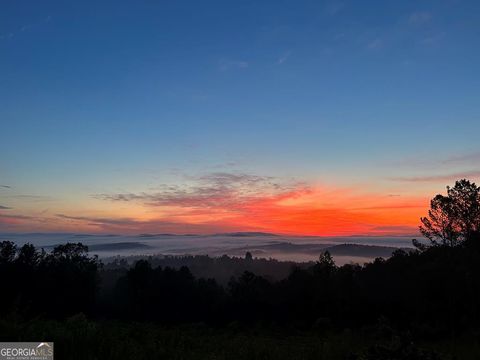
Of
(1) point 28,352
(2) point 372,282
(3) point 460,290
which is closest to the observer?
(1) point 28,352

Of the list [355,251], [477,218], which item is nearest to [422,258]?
[477,218]

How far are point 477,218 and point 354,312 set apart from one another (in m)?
14.4

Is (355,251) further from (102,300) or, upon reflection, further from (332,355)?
(332,355)

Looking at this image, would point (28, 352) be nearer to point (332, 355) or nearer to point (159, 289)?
point (332, 355)

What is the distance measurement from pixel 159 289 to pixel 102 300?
14.0 meters

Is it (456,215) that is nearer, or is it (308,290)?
(456,215)

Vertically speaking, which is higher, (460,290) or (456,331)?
(460,290)

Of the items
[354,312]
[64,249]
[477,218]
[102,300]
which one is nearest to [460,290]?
[477,218]

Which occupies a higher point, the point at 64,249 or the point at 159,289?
the point at 64,249

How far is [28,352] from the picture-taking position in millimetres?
7133

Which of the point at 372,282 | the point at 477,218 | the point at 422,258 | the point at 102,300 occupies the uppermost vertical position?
the point at 477,218

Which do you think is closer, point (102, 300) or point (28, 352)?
point (28, 352)

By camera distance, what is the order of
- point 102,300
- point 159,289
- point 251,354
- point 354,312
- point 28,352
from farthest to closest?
point 102,300 → point 159,289 → point 354,312 → point 251,354 → point 28,352

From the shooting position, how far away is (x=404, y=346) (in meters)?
7.54
